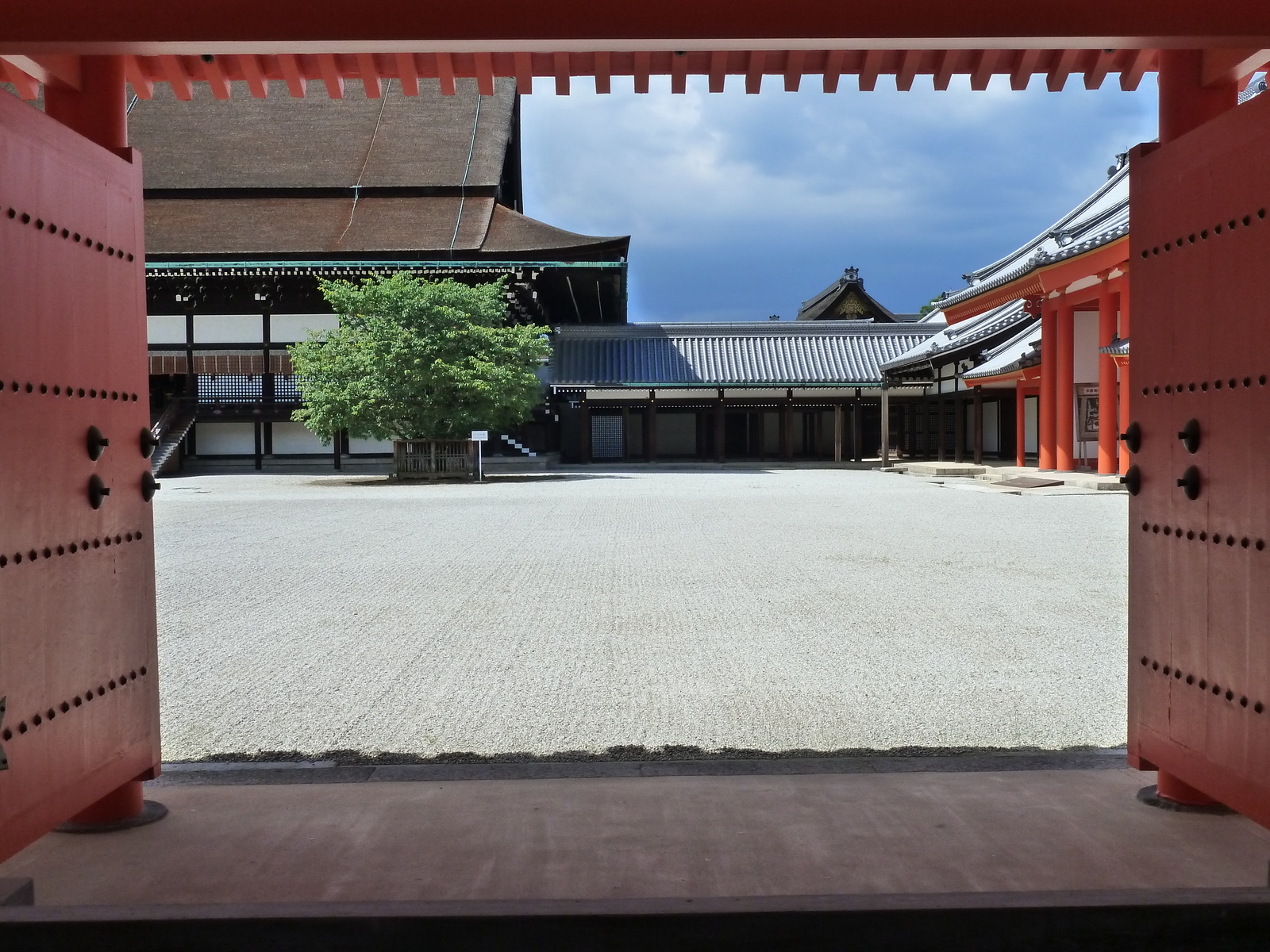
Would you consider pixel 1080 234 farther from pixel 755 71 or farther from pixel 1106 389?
pixel 755 71

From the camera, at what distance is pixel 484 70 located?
2.89 metres

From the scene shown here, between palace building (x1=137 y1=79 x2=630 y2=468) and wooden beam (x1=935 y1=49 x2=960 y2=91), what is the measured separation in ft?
69.9

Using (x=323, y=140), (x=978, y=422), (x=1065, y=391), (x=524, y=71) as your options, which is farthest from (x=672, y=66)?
(x=323, y=140)

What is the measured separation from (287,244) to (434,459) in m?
8.10

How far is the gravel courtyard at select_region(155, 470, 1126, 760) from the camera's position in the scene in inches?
147

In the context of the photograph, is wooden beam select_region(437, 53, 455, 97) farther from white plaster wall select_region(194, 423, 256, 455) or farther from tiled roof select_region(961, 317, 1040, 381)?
white plaster wall select_region(194, 423, 256, 455)

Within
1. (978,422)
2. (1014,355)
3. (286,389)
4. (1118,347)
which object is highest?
(1014,355)

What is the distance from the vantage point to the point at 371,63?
2838mm

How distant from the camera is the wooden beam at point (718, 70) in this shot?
2760 millimetres

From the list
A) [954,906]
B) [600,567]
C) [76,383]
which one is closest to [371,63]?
[76,383]

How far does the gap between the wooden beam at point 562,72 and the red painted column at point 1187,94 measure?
5.59 feet

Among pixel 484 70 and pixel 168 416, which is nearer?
pixel 484 70

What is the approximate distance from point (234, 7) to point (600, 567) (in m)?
5.72

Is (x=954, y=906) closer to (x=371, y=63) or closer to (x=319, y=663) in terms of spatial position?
(x=371, y=63)
